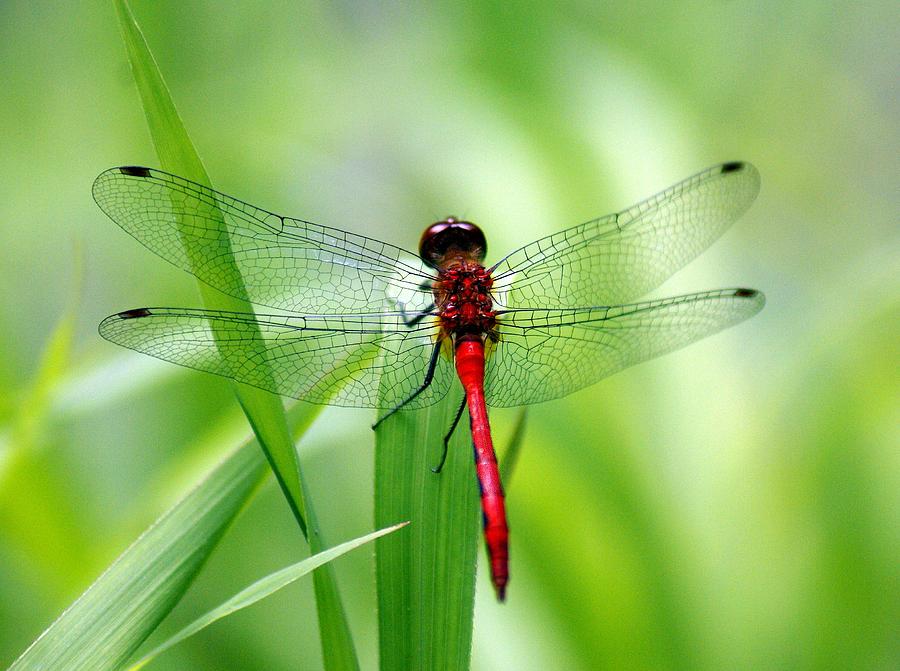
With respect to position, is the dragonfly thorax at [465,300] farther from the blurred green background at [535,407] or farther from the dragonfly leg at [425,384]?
the blurred green background at [535,407]

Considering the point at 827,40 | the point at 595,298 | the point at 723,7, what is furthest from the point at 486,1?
the point at 595,298

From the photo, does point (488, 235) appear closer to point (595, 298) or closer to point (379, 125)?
point (595, 298)

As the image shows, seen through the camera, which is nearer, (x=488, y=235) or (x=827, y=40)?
(x=488, y=235)

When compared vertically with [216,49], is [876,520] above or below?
below

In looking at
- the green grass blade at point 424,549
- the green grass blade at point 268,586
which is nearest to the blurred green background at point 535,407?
the green grass blade at point 424,549

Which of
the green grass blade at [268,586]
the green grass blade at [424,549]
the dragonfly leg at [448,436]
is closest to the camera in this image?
the green grass blade at [268,586]

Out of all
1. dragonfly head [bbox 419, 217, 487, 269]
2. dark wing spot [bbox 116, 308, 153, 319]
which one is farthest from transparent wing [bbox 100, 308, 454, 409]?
dragonfly head [bbox 419, 217, 487, 269]

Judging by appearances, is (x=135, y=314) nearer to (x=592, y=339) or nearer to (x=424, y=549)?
(x=424, y=549)

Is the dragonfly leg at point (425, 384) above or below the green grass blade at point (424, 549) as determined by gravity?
above

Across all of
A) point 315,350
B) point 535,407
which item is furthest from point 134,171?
point 535,407
